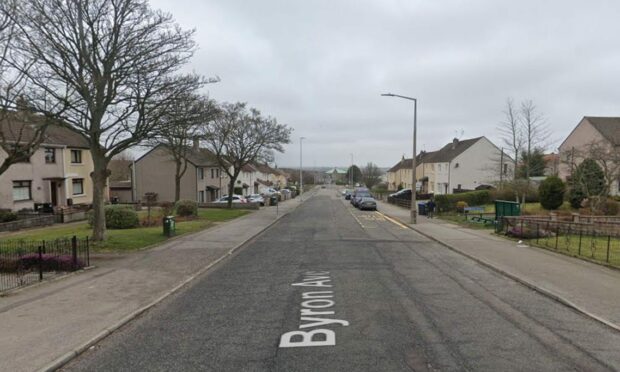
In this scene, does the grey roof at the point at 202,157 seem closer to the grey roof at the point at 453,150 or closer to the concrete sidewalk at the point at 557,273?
the concrete sidewalk at the point at 557,273

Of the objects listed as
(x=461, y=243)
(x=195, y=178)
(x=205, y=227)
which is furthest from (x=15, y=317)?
(x=195, y=178)

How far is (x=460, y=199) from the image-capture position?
131ft

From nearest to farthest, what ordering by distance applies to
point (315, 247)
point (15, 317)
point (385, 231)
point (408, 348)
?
point (408, 348) < point (15, 317) < point (315, 247) < point (385, 231)

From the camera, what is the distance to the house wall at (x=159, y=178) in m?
53.7

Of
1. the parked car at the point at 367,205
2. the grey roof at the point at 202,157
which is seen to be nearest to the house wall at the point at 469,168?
the parked car at the point at 367,205

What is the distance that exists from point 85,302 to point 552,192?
29078 millimetres

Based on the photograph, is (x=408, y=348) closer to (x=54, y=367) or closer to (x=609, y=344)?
(x=609, y=344)

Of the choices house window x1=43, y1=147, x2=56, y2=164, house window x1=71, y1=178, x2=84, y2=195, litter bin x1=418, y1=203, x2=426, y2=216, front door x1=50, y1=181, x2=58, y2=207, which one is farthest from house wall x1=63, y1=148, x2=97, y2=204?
litter bin x1=418, y1=203, x2=426, y2=216

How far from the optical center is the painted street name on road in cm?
668

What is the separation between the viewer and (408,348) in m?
6.32

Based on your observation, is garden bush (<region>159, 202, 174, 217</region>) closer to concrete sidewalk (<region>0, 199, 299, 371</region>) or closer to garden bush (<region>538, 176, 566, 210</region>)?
concrete sidewalk (<region>0, 199, 299, 371</region>)

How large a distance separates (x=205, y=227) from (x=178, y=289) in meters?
15.7

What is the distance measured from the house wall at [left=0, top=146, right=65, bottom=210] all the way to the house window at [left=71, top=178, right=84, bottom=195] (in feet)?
5.85

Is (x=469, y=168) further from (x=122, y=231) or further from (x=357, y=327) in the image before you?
(x=357, y=327)
